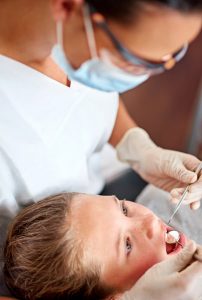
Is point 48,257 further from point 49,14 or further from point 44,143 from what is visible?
point 49,14

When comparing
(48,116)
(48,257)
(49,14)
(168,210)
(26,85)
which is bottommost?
(168,210)

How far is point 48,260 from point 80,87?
52cm

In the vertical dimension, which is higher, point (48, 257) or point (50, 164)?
point (50, 164)

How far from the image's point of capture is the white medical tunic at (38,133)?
4.20ft

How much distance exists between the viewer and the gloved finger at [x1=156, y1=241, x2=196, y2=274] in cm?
114

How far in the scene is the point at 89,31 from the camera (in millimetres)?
997

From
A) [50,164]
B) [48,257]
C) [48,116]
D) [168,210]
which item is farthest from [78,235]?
[168,210]

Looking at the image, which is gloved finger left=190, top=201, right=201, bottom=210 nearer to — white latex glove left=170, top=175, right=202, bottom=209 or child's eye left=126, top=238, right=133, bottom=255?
white latex glove left=170, top=175, right=202, bottom=209

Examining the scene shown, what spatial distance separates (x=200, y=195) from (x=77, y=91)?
0.48 m

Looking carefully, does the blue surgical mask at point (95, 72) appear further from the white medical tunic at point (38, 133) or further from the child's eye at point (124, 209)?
the child's eye at point (124, 209)

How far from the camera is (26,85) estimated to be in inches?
51.3

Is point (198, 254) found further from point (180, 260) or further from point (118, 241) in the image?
point (118, 241)

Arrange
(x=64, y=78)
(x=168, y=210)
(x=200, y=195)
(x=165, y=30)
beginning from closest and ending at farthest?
(x=165, y=30)
(x=64, y=78)
(x=200, y=195)
(x=168, y=210)

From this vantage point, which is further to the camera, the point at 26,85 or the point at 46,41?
the point at 26,85
